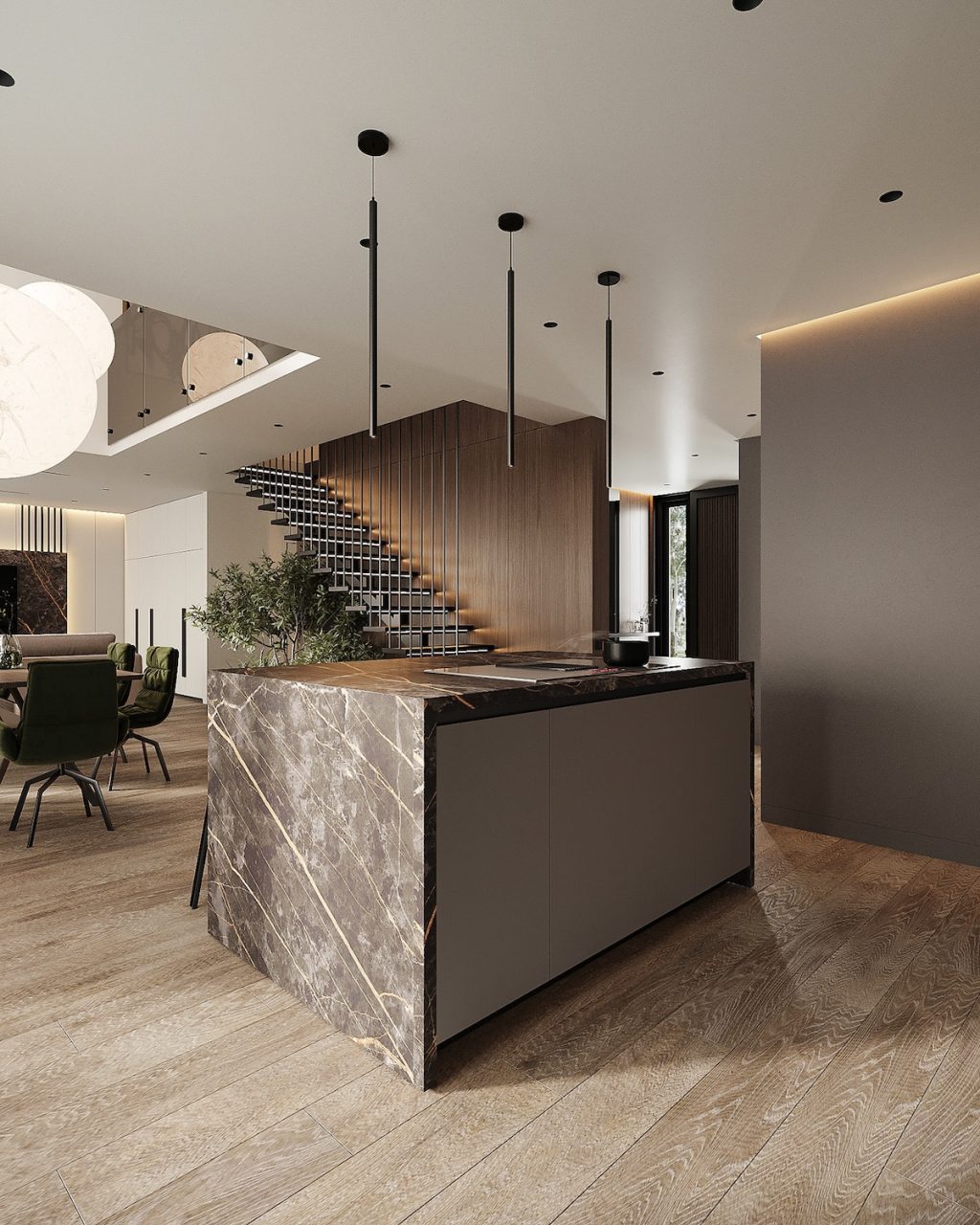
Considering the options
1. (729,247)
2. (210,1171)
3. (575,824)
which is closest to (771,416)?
(729,247)

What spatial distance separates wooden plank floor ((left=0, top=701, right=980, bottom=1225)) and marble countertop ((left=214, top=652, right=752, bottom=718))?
93 cm

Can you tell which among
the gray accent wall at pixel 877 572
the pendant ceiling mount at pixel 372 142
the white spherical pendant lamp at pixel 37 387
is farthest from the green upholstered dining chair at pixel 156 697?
the gray accent wall at pixel 877 572

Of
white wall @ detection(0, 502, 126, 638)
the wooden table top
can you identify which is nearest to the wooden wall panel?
the wooden table top

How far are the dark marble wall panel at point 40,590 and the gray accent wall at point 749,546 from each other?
9647 millimetres

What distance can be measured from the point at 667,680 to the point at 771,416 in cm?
229

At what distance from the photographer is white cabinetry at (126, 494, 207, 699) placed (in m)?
9.88

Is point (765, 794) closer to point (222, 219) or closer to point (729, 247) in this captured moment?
point (729, 247)

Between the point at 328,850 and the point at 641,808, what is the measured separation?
1.09 meters

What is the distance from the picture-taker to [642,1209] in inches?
58.3

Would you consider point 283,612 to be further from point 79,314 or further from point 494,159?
point 494,159

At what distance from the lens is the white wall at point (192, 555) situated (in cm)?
980

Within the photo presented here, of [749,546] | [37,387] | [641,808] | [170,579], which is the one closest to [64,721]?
[37,387]

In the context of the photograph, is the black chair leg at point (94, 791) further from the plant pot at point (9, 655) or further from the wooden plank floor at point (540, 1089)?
the plant pot at point (9, 655)

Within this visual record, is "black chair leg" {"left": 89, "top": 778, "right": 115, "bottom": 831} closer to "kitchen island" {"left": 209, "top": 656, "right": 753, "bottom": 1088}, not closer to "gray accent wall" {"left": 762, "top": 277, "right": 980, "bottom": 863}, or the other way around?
"kitchen island" {"left": 209, "top": 656, "right": 753, "bottom": 1088}
